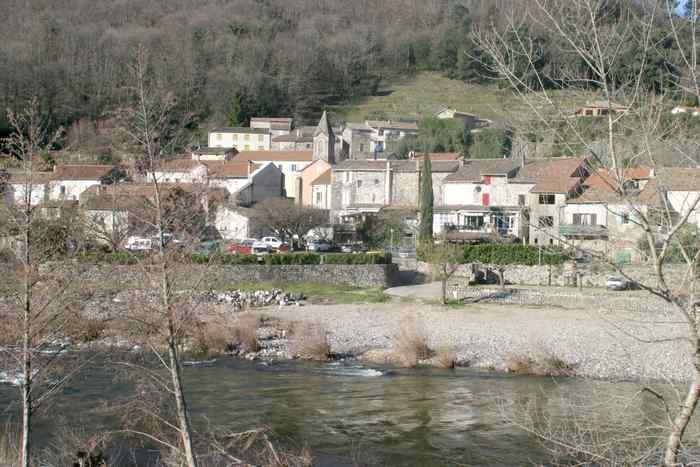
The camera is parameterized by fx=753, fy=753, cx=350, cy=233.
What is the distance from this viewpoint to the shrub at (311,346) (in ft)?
80.0

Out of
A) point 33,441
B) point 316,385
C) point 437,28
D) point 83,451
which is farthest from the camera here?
point 437,28

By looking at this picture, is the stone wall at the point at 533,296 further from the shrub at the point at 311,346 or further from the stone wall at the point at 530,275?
the shrub at the point at 311,346

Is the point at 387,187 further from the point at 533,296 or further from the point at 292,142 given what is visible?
the point at 292,142

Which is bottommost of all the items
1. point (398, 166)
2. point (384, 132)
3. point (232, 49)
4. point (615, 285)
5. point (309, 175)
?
point (615, 285)

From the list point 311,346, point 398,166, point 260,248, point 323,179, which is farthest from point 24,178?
point 323,179

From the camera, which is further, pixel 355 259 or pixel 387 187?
pixel 387 187

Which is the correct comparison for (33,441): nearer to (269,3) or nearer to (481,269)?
(481,269)

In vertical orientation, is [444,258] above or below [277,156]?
below

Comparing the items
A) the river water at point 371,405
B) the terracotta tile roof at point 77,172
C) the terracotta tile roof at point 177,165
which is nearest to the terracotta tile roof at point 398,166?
the river water at point 371,405

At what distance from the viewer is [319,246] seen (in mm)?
45312

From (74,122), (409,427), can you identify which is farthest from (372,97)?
(409,427)

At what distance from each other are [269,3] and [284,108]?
59.7m

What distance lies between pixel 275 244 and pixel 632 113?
1584 inches

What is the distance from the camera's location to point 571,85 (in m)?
6.00
